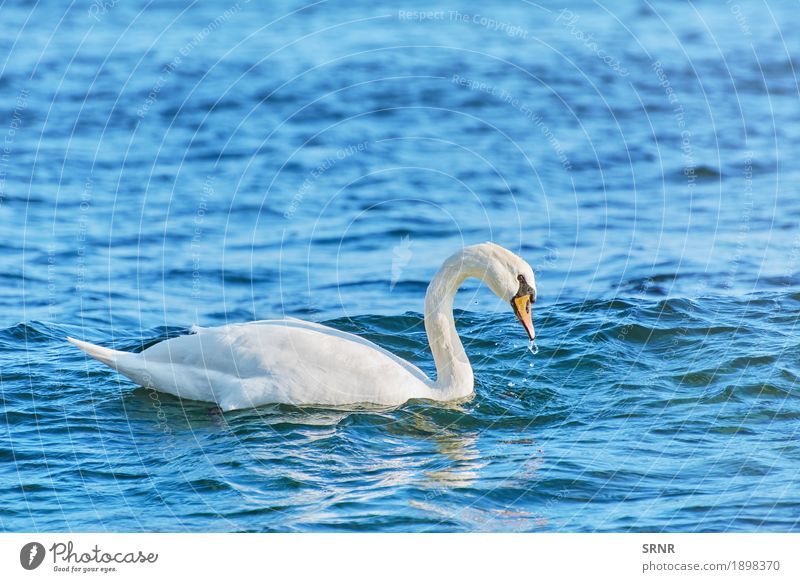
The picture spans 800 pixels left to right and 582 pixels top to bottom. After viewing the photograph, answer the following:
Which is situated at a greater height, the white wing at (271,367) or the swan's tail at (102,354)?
the swan's tail at (102,354)

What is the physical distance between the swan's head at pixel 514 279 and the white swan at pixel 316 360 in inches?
0.4

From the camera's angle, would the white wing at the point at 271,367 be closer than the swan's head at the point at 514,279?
Yes

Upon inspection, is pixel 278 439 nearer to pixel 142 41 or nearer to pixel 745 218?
pixel 745 218

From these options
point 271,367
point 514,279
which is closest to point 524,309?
point 514,279

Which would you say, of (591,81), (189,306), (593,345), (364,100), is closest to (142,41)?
(364,100)

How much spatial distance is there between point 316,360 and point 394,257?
5.63 meters

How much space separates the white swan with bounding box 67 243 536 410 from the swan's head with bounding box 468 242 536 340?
1cm

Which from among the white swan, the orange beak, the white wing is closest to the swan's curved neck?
the white swan

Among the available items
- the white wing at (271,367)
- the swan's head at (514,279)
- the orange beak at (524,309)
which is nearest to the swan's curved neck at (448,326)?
the swan's head at (514,279)

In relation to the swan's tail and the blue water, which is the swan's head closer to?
the blue water

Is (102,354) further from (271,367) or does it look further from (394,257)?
(394,257)

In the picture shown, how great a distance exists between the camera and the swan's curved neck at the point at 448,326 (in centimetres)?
1266

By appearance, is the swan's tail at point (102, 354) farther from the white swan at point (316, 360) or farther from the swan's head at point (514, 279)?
the swan's head at point (514, 279)

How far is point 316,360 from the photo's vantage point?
12211 mm
